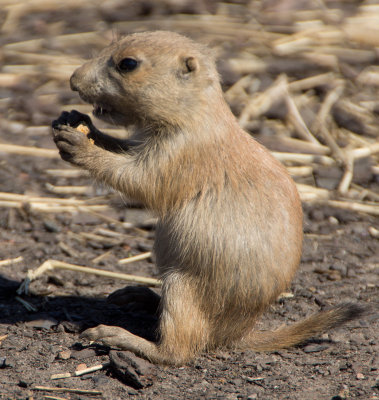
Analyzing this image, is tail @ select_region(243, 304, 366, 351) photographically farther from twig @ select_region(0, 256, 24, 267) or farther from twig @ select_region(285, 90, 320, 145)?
twig @ select_region(285, 90, 320, 145)

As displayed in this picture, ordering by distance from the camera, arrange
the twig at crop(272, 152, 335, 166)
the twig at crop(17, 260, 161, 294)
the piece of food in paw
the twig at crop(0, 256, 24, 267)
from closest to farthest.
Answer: the piece of food in paw, the twig at crop(17, 260, 161, 294), the twig at crop(0, 256, 24, 267), the twig at crop(272, 152, 335, 166)

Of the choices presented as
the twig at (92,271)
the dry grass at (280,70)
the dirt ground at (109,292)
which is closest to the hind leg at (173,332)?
the dirt ground at (109,292)

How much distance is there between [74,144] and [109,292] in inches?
56.9

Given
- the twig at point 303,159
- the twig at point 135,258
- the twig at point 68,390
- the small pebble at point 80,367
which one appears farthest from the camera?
the twig at point 303,159

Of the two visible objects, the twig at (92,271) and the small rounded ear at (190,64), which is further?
the twig at (92,271)

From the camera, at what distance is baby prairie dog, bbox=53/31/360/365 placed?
442 cm

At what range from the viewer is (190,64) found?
4562 mm

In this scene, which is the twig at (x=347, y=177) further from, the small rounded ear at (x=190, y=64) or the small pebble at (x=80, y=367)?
the small pebble at (x=80, y=367)

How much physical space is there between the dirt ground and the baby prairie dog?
8.2 inches

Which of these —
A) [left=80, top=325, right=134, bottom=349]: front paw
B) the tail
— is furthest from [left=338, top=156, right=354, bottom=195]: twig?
[left=80, top=325, right=134, bottom=349]: front paw

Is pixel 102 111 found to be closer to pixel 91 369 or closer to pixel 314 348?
pixel 91 369

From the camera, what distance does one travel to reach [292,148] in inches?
314

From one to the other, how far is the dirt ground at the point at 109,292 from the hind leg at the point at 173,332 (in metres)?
0.11

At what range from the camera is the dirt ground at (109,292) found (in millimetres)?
4129
